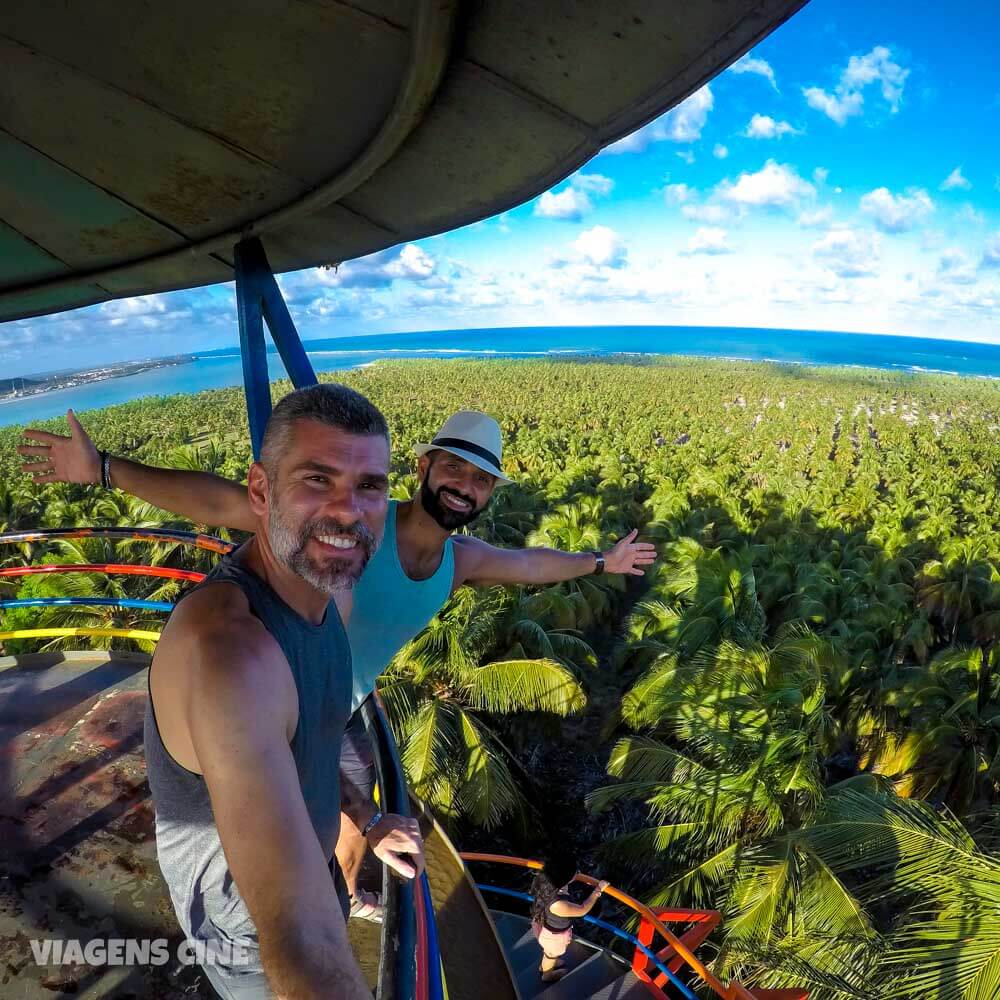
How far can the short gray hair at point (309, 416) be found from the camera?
1.75 m

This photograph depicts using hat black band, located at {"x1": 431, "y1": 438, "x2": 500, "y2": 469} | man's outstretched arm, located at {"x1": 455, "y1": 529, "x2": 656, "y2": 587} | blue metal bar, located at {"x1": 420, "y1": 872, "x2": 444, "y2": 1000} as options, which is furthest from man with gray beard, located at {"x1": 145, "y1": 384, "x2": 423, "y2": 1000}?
man's outstretched arm, located at {"x1": 455, "y1": 529, "x2": 656, "y2": 587}

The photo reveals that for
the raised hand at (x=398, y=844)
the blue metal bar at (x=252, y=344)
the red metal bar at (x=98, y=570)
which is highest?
the blue metal bar at (x=252, y=344)

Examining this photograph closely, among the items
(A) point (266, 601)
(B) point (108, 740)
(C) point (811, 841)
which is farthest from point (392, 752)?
(C) point (811, 841)

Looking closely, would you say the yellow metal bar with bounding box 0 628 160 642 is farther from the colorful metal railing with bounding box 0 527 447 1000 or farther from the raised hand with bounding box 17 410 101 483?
the raised hand with bounding box 17 410 101 483

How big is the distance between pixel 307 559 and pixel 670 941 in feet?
20.8

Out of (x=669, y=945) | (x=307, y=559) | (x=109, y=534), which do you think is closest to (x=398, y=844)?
(x=307, y=559)

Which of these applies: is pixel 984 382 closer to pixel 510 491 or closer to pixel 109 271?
pixel 510 491

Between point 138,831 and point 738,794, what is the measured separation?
10331 millimetres

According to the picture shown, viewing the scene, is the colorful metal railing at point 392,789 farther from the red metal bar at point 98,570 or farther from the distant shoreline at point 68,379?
the distant shoreline at point 68,379

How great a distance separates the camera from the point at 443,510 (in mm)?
2949

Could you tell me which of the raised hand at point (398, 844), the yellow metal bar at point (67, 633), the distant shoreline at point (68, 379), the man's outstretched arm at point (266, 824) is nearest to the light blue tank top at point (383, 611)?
the raised hand at point (398, 844)

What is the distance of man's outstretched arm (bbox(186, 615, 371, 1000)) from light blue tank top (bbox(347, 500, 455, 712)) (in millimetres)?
1203

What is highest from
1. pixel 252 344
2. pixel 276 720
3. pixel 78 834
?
pixel 252 344

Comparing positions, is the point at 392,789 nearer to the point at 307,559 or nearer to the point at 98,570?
the point at 307,559
